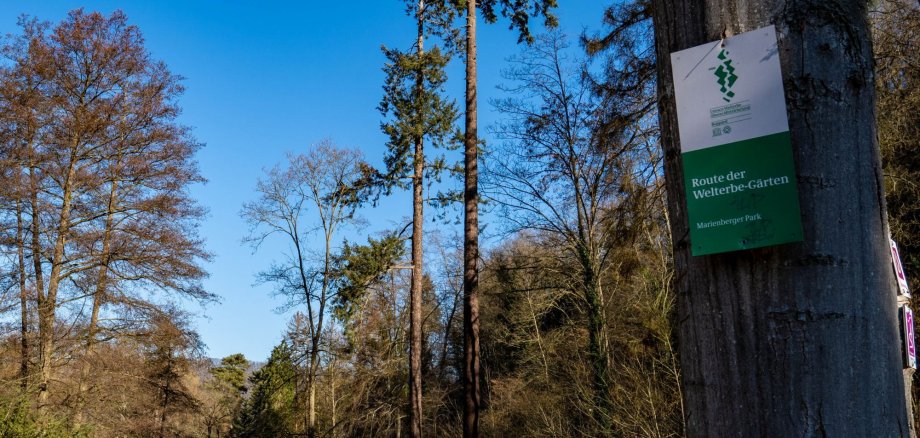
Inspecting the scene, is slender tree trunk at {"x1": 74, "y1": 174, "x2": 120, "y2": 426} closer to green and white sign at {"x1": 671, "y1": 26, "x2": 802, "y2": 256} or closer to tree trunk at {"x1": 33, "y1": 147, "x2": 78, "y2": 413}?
tree trunk at {"x1": 33, "y1": 147, "x2": 78, "y2": 413}

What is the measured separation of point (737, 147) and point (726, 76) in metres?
0.16

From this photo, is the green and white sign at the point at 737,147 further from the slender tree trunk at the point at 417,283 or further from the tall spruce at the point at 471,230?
the slender tree trunk at the point at 417,283

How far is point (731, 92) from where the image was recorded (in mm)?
1354

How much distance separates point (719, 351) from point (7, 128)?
2067 cm

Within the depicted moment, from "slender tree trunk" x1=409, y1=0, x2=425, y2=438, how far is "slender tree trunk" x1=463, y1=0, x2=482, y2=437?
12.5ft

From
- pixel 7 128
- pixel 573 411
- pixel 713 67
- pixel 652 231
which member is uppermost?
pixel 7 128

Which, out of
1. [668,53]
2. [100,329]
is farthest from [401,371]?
[668,53]

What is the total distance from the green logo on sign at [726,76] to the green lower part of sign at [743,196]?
0.11 meters

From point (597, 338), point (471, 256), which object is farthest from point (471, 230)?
point (597, 338)

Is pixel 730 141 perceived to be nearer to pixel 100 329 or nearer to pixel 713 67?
pixel 713 67

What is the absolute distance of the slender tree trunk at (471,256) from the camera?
12195mm

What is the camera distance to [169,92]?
67.4ft

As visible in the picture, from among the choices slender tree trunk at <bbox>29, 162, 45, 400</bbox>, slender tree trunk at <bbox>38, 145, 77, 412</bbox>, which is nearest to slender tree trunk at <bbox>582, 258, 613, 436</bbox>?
slender tree trunk at <bbox>38, 145, 77, 412</bbox>

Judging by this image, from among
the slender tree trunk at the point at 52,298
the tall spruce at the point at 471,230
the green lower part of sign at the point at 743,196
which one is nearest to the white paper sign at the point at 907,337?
the green lower part of sign at the point at 743,196
